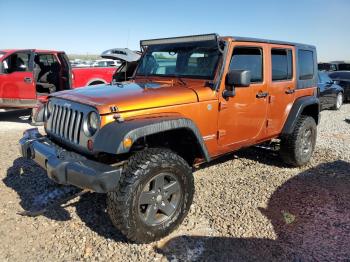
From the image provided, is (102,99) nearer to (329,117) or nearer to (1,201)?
(1,201)

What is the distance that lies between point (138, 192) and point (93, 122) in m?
0.77

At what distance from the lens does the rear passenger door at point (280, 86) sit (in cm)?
495

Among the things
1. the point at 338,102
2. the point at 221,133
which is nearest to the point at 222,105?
the point at 221,133

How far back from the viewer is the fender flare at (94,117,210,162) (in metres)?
2.98

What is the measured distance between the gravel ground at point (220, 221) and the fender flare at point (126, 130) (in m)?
1.04

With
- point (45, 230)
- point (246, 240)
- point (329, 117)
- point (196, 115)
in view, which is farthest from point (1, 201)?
point (329, 117)

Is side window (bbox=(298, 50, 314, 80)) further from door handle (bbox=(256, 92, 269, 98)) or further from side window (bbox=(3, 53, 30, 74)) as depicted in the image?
side window (bbox=(3, 53, 30, 74))

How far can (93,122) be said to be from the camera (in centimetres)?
332

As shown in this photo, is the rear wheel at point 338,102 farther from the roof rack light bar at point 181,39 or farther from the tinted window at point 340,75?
A: the roof rack light bar at point 181,39

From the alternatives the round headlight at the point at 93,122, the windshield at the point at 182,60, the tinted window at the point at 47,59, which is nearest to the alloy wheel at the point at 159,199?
the round headlight at the point at 93,122

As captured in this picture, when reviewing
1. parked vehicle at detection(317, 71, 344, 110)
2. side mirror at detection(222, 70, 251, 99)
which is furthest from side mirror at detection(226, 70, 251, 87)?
parked vehicle at detection(317, 71, 344, 110)

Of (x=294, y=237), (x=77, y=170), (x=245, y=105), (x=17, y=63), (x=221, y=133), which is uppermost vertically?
(x=17, y=63)

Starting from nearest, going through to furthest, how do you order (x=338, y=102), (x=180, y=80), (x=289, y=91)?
(x=180, y=80) < (x=289, y=91) < (x=338, y=102)

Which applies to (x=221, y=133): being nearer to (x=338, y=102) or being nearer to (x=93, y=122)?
(x=93, y=122)
